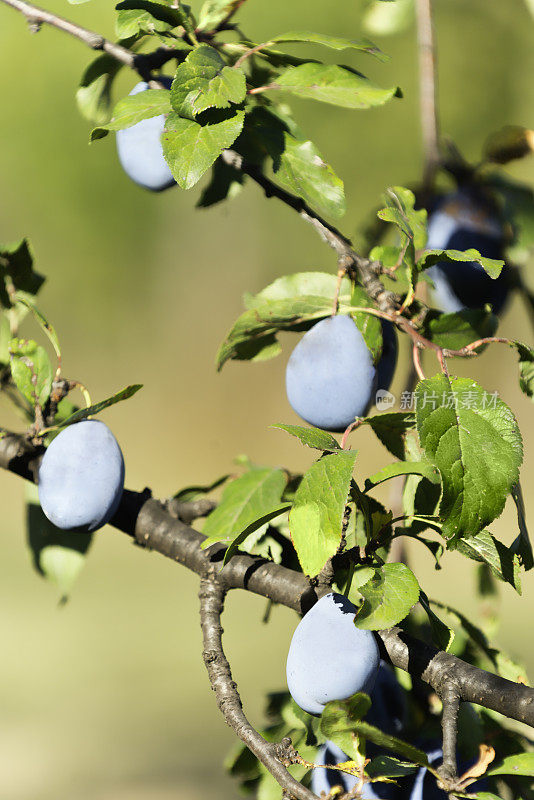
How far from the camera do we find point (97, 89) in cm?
49

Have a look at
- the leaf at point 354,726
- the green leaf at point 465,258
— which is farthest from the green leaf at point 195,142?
the leaf at point 354,726

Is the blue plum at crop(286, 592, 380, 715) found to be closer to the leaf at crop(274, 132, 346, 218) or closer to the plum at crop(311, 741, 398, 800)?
the plum at crop(311, 741, 398, 800)

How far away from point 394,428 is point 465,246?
0.24 meters

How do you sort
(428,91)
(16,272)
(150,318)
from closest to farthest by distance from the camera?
(16,272) < (428,91) < (150,318)

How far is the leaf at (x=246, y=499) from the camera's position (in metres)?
0.42

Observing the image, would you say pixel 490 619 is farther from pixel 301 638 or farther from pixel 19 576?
pixel 19 576

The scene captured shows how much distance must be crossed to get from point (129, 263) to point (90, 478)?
7.78ft

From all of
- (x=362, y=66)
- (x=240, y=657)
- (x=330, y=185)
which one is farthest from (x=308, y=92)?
(x=362, y=66)

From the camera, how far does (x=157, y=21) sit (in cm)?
38

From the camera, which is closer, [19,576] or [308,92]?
[308,92]

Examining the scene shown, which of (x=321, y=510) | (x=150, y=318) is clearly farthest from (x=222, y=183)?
(x=150, y=318)

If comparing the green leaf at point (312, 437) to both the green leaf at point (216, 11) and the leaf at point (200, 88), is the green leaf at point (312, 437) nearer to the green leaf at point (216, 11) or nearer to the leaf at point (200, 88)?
the leaf at point (200, 88)

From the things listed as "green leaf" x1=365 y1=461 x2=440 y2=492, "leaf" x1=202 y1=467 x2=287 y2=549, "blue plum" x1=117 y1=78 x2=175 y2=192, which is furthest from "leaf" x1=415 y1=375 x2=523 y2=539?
"blue plum" x1=117 y1=78 x2=175 y2=192

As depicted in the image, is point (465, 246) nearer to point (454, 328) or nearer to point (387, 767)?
point (454, 328)
